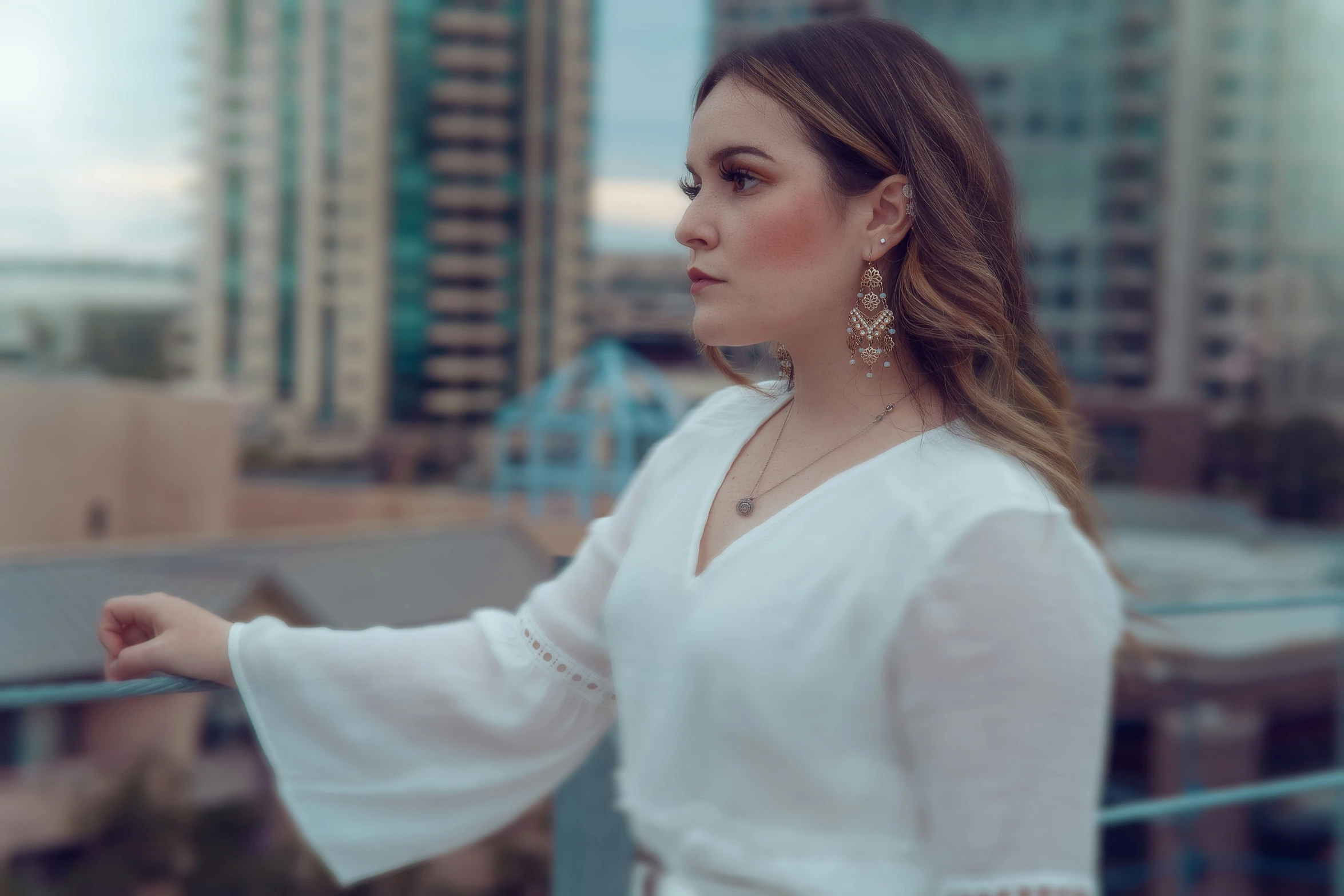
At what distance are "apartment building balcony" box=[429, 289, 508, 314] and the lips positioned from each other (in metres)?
29.0

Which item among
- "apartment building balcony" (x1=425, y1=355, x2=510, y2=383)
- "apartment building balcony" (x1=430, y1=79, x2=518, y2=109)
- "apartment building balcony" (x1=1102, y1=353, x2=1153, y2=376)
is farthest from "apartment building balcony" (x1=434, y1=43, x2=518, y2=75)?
"apartment building balcony" (x1=1102, y1=353, x2=1153, y2=376)

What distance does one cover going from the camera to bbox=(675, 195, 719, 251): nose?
0.71 meters

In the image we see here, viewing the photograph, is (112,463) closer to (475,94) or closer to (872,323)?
(475,94)

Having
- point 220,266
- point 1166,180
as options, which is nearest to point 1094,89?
point 1166,180

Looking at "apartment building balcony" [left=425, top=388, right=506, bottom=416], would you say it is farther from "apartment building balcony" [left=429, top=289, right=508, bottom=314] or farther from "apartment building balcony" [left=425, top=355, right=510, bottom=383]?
"apartment building balcony" [left=429, top=289, right=508, bottom=314]

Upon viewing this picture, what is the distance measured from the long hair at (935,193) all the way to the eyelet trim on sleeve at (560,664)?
0.31 m

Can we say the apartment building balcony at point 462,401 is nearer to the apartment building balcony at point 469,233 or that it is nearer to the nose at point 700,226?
the apartment building balcony at point 469,233

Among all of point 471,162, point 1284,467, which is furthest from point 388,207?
point 1284,467

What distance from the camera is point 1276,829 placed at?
16781mm

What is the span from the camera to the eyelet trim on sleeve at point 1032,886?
0.57 meters

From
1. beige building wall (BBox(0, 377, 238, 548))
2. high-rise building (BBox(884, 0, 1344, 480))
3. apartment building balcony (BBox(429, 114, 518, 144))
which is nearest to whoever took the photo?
beige building wall (BBox(0, 377, 238, 548))

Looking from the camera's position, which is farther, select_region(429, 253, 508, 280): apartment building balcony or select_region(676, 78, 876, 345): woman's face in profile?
select_region(429, 253, 508, 280): apartment building balcony

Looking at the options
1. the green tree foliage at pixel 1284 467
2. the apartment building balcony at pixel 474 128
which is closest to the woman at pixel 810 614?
the green tree foliage at pixel 1284 467

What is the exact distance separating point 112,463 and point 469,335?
40.4 feet
